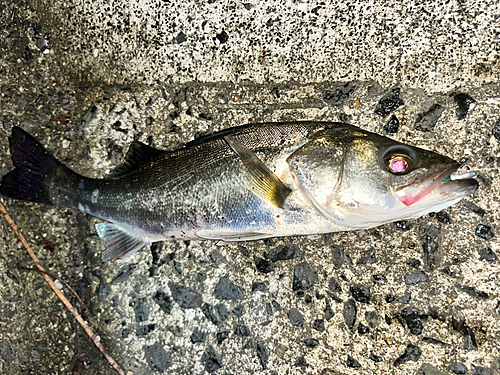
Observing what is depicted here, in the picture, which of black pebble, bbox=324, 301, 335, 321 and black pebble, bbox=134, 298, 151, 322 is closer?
black pebble, bbox=324, 301, 335, 321

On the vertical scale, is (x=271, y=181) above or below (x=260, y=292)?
above

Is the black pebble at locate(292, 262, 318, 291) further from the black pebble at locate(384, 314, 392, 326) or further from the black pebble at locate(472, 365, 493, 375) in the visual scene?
the black pebble at locate(472, 365, 493, 375)

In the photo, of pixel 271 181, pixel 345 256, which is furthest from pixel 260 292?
pixel 271 181

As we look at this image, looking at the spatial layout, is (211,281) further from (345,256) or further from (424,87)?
(424,87)

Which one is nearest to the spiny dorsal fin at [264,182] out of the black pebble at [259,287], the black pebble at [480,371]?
the black pebble at [259,287]

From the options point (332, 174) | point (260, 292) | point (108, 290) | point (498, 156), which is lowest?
point (498, 156)

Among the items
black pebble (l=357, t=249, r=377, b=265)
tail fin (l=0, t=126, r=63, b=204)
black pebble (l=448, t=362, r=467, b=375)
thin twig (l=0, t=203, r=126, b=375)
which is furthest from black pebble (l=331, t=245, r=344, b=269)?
tail fin (l=0, t=126, r=63, b=204)
